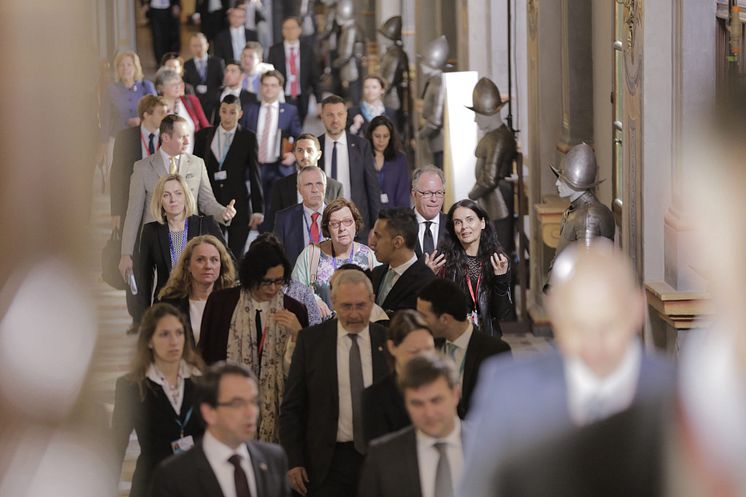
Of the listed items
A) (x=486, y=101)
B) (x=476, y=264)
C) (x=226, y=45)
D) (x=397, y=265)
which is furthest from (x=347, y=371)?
(x=226, y=45)

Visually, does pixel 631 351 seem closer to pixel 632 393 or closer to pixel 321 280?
pixel 632 393

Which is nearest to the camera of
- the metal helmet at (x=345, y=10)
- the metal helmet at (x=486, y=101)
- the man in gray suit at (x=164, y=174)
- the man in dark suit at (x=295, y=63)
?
the man in gray suit at (x=164, y=174)

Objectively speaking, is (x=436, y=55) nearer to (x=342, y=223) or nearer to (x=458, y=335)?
(x=342, y=223)

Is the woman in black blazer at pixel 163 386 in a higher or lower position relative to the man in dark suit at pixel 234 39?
lower

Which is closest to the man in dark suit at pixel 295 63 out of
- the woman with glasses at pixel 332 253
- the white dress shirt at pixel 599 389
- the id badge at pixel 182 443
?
the woman with glasses at pixel 332 253

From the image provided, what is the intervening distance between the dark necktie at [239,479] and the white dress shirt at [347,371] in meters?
1.34

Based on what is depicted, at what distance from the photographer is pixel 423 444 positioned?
3672 mm

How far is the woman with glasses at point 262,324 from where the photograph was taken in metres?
5.64

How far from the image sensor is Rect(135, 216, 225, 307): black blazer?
7262 mm

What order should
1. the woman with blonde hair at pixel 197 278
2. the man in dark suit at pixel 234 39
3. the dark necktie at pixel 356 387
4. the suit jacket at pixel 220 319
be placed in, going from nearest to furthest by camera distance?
the dark necktie at pixel 356 387
the suit jacket at pixel 220 319
the woman with blonde hair at pixel 197 278
the man in dark suit at pixel 234 39

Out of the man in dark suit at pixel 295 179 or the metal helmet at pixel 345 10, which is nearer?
the man in dark suit at pixel 295 179

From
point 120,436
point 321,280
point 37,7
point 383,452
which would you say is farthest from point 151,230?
point 37,7

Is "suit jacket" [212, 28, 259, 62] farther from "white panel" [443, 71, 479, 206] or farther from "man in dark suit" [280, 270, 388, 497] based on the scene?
"man in dark suit" [280, 270, 388, 497]

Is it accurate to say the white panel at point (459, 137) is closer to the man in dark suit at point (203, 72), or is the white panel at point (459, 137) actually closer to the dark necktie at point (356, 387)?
the man in dark suit at point (203, 72)
